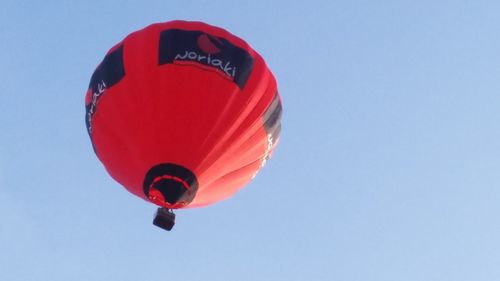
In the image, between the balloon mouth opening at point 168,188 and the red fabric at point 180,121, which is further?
the red fabric at point 180,121

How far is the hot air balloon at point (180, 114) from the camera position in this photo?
14.8 meters

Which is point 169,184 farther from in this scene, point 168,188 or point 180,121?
point 180,121

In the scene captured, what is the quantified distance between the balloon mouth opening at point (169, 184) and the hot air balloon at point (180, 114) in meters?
0.01

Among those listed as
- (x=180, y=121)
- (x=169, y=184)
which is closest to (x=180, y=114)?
(x=180, y=121)

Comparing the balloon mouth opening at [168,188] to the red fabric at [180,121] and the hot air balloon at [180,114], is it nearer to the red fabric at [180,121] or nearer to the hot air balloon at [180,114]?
the hot air balloon at [180,114]

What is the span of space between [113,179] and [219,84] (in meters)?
2.27

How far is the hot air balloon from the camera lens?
14.8m

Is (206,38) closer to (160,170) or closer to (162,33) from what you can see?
(162,33)

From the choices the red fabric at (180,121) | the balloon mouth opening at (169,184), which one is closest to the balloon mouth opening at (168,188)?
the balloon mouth opening at (169,184)

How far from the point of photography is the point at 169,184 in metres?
14.7

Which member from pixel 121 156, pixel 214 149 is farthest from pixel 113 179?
pixel 214 149

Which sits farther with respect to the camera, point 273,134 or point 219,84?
point 273,134

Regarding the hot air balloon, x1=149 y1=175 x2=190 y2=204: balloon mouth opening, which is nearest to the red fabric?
the hot air balloon

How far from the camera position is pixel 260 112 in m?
15.7
